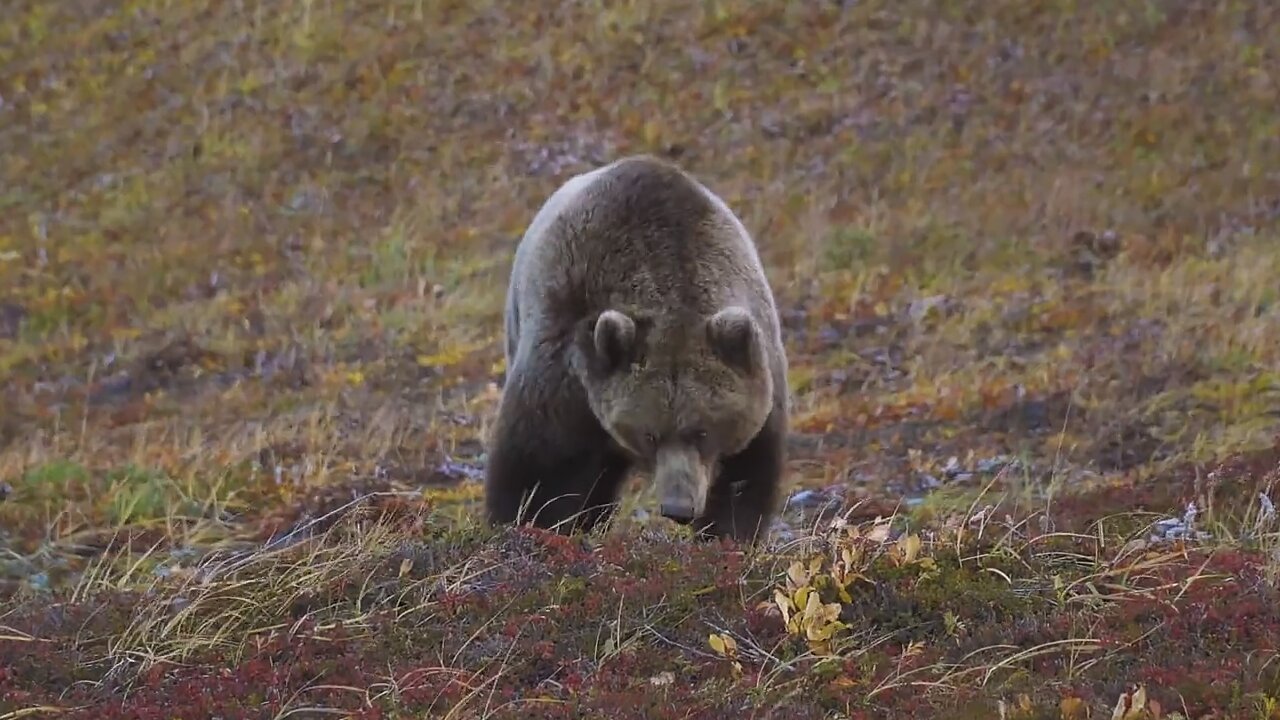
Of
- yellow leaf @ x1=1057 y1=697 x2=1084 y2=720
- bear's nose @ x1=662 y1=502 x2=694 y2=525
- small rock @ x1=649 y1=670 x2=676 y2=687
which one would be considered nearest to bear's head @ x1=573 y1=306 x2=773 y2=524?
bear's nose @ x1=662 y1=502 x2=694 y2=525

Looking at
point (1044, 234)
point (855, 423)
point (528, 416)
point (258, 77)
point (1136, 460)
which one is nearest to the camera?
point (528, 416)

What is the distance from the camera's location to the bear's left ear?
636 cm

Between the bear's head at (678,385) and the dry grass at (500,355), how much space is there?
45 centimetres

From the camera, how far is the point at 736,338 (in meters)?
6.39

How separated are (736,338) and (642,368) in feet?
1.40

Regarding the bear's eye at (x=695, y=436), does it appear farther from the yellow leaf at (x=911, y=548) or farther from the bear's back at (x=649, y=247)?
the yellow leaf at (x=911, y=548)

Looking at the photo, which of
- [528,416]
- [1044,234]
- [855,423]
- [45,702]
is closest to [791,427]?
[855,423]

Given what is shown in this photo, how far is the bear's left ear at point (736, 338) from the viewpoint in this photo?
6.36m

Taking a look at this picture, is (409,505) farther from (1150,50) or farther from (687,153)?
(1150,50)

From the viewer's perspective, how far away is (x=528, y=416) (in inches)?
269

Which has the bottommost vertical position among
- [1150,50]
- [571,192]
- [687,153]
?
[687,153]

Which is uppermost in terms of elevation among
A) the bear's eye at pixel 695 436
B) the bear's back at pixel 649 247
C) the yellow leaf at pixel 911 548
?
the bear's back at pixel 649 247

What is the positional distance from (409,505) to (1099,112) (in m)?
13.2

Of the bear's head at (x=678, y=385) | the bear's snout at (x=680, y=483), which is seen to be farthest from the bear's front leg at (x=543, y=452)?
the bear's snout at (x=680, y=483)
